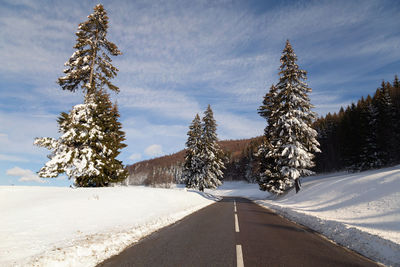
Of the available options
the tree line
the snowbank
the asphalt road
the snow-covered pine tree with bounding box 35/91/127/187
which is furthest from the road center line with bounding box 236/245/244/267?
the tree line

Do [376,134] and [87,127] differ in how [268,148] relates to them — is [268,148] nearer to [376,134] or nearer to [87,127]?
[87,127]

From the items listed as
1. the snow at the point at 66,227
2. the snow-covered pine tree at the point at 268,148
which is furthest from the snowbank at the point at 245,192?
the snow at the point at 66,227

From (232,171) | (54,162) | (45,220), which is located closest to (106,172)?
(54,162)

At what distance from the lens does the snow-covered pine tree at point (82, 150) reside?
52.9 feet

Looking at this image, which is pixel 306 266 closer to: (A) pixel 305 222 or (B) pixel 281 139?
(A) pixel 305 222

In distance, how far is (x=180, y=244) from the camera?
627cm

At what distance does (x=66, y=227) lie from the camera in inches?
282

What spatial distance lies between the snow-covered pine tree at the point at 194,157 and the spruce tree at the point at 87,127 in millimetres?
16148

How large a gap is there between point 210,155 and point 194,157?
8.95 ft

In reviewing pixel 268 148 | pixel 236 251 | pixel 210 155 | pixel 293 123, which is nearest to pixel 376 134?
pixel 268 148

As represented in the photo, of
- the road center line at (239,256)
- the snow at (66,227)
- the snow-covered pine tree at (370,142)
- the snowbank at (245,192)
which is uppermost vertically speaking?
the snow-covered pine tree at (370,142)

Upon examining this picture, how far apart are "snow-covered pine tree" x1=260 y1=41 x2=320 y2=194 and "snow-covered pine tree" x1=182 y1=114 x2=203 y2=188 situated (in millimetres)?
14976

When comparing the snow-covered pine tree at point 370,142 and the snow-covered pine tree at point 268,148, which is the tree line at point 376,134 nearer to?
the snow-covered pine tree at point 370,142

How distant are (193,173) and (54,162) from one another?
23.5 m
